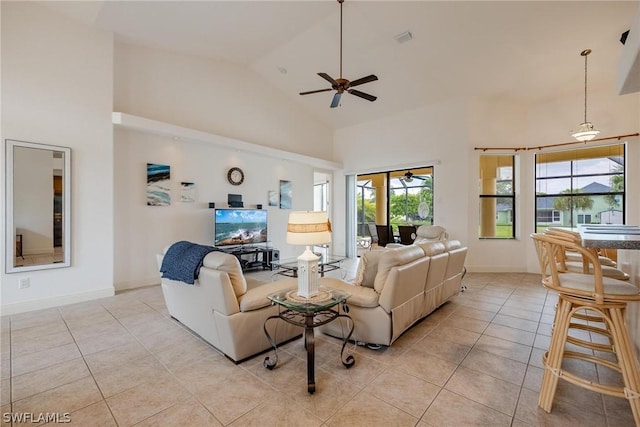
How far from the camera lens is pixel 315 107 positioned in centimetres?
737

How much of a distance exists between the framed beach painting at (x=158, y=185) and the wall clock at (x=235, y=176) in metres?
1.18

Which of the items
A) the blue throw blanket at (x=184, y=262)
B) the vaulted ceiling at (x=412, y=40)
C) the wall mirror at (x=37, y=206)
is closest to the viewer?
the blue throw blanket at (x=184, y=262)

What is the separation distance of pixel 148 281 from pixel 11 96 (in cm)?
308

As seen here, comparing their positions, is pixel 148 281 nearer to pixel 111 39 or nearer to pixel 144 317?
pixel 144 317

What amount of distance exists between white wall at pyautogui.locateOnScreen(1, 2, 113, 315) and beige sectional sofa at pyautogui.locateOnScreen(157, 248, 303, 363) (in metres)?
2.38

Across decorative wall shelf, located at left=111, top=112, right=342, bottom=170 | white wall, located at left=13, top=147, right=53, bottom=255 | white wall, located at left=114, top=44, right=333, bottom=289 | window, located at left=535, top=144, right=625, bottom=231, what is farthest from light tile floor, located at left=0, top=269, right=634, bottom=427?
window, located at left=535, top=144, right=625, bottom=231

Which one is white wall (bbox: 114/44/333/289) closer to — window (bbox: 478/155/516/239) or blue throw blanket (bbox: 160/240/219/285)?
blue throw blanket (bbox: 160/240/219/285)

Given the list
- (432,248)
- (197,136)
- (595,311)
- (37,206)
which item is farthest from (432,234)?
(37,206)

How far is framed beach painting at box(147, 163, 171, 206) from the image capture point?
16.0ft

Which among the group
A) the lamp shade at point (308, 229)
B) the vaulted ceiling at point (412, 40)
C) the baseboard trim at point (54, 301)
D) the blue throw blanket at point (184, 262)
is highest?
the vaulted ceiling at point (412, 40)

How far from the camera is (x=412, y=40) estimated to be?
184 inches

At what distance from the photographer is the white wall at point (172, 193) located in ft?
15.1

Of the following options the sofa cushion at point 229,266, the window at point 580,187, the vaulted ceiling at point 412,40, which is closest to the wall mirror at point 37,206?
the vaulted ceiling at point 412,40

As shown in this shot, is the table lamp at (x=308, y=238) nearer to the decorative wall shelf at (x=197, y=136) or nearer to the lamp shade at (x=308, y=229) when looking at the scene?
the lamp shade at (x=308, y=229)
